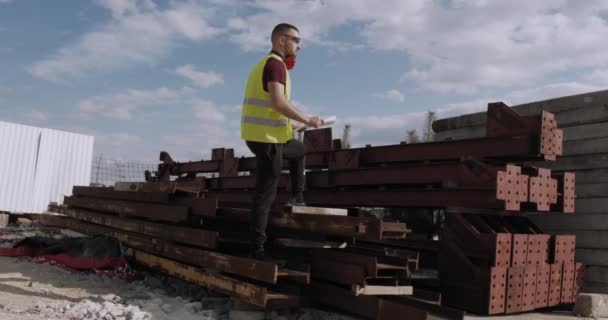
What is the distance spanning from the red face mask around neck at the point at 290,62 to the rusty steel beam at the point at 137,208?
7.11 feet

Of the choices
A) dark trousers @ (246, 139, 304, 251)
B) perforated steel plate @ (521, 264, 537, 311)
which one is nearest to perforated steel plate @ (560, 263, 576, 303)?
perforated steel plate @ (521, 264, 537, 311)

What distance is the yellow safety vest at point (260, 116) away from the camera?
187 inches

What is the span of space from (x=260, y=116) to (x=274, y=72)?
0.46m

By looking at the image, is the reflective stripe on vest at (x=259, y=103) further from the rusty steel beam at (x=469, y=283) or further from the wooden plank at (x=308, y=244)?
the rusty steel beam at (x=469, y=283)

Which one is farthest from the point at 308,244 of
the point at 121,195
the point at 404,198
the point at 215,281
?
the point at 121,195

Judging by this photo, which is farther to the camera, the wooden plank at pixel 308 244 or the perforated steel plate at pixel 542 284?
the perforated steel plate at pixel 542 284

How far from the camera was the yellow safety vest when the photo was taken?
4.76 meters

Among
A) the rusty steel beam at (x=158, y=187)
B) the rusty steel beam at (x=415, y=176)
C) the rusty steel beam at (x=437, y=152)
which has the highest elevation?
the rusty steel beam at (x=437, y=152)

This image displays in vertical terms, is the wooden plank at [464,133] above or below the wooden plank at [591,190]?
above

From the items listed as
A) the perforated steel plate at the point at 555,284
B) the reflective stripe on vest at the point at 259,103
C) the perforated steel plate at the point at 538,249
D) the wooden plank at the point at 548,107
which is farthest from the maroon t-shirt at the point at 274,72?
the wooden plank at the point at 548,107

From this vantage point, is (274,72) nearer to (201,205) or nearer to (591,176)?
(201,205)

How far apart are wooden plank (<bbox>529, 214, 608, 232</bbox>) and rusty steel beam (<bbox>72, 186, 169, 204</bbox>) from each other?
5.68m

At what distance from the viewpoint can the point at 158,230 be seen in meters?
6.43

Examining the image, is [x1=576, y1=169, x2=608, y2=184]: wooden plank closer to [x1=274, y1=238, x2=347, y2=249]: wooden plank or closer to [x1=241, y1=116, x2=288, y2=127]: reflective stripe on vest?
[x1=274, y1=238, x2=347, y2=249]: wooden plank
